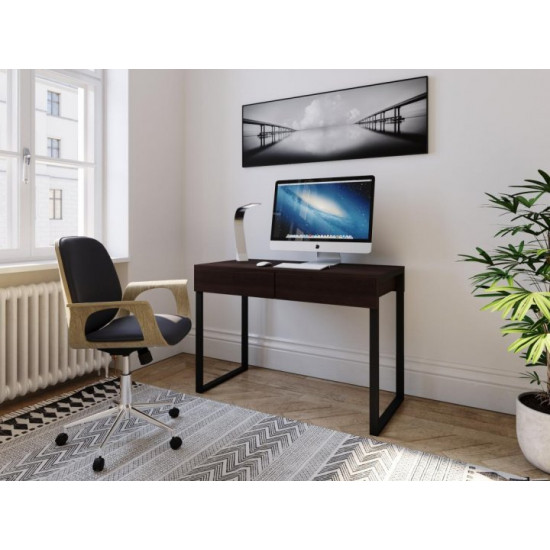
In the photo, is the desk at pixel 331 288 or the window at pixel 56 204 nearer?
the desk at pixel 331 288

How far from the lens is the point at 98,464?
1900mm

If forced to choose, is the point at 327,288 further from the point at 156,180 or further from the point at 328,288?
the point at 156,180

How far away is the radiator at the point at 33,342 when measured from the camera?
254cm

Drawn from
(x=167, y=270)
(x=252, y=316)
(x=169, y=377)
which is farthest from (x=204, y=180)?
(x=169, y=377)

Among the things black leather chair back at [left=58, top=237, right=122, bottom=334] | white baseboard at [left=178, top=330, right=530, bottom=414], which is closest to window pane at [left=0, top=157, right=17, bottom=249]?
black leather chair back at [left=58, top=237, right=122, bottom=334]

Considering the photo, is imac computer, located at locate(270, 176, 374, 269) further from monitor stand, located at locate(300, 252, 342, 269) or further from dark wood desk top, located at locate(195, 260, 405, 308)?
dark wood desk top, located at locate(195, 260, 405, 308)

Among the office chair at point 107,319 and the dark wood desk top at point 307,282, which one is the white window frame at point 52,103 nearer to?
the office chair at point 107,319

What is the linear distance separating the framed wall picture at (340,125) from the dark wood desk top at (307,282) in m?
0.78

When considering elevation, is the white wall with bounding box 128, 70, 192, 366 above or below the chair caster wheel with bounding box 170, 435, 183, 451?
above

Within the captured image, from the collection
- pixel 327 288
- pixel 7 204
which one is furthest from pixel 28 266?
pixel 327 288

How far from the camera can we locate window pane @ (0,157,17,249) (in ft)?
→ 8.84

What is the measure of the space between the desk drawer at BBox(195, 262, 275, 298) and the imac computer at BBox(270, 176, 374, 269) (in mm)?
174

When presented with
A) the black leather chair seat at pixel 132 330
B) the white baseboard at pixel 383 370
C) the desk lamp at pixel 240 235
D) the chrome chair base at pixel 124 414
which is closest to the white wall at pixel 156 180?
the white baseboard at pixel 383 370
